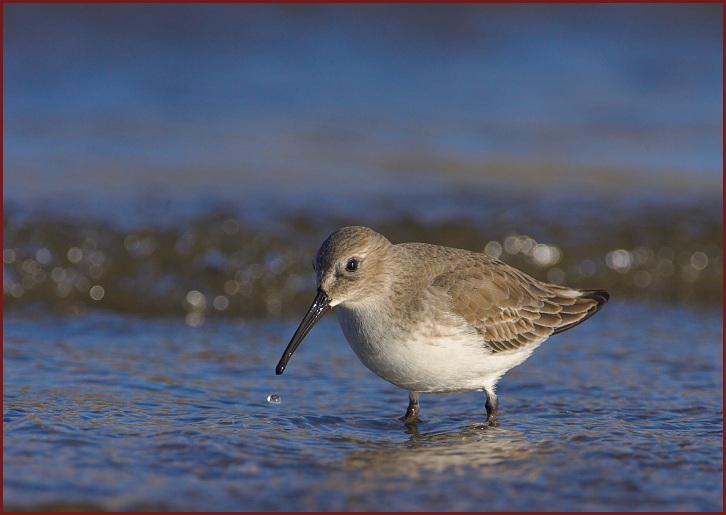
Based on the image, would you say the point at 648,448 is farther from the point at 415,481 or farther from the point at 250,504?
the point at 250,504

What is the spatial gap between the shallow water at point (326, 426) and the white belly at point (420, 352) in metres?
0.37

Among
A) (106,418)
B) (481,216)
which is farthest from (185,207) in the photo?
(106,418)

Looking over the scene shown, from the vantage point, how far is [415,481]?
5.34m

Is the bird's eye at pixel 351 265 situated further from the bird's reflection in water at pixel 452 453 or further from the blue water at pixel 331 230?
the bird's reflection in water at pixel 452 453

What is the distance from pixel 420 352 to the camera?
20.5 ft

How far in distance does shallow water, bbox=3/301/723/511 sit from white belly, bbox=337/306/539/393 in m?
0.37

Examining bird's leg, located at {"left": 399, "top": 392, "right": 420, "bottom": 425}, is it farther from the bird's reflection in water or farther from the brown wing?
the brown wing

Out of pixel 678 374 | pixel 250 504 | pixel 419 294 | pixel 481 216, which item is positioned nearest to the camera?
pixel 250 504

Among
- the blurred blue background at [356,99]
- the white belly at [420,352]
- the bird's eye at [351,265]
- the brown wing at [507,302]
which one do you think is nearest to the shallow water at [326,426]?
the white belly at [420,352]

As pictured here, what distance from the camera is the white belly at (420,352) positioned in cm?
625

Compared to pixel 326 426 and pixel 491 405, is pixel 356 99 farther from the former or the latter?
pixel 326 426

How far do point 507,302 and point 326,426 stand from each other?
1.61m

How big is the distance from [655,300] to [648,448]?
496 centimetres

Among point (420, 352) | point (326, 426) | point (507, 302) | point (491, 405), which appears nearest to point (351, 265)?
point (420, 352)
